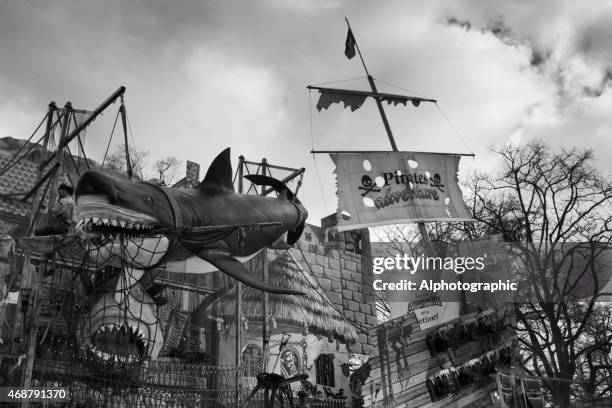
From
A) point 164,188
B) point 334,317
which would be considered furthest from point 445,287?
point 164,188

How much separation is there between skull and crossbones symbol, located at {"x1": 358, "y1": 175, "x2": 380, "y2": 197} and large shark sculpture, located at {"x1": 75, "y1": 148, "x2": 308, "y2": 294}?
384 inches

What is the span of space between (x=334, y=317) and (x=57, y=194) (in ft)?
38.4

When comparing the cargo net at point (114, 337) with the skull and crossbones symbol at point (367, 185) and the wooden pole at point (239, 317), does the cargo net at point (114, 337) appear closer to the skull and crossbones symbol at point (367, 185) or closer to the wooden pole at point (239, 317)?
the wooden pole at point (239, 317)

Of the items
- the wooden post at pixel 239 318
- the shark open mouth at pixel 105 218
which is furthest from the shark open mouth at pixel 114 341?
the shark open mouth at pixel 105 218

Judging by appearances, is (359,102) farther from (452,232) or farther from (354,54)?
(452,232)

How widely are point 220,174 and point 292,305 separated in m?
10.4

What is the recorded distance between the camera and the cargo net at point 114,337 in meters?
9.16

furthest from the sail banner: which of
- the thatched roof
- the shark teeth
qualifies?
the shark teeth

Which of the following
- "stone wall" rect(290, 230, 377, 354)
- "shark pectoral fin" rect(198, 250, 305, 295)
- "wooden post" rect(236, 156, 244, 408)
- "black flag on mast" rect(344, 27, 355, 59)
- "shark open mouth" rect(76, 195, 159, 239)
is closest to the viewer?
"shark open mouth" rect(76, 195, 159, 239)

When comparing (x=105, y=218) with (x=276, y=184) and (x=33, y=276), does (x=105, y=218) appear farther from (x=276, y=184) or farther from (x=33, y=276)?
(x=33, y=276)

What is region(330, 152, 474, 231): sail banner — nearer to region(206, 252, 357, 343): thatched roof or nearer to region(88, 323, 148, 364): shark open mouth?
region(206, 252, 357, 343): thatched roof

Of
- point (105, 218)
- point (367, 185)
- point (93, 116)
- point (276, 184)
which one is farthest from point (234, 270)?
point (367, 185)

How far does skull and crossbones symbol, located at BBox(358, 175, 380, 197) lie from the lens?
20.4m

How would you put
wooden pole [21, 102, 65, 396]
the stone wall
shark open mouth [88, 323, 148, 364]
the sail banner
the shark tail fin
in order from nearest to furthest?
wooden pole [21, 102, 65, 396], the shark tail fin, shark open mouth [88, 323, 148, 364], the sail banner, the stone wall
